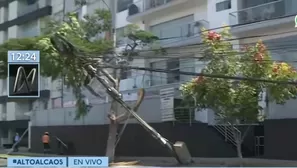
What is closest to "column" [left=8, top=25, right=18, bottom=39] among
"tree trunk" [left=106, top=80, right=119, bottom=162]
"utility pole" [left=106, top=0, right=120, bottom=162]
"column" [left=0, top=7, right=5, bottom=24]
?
"column" [left=0, top=7, right=5, bottom=24]

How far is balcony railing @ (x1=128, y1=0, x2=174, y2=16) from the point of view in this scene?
112 ft

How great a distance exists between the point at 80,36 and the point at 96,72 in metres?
2.42

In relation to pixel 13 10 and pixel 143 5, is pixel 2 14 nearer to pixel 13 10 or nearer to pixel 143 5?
pixel 13 10

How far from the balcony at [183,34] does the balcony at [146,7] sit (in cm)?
142

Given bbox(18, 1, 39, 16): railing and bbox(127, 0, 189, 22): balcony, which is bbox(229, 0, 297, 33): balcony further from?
bbox(18, 1, 39, 16): railing

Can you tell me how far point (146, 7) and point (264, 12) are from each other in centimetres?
1020

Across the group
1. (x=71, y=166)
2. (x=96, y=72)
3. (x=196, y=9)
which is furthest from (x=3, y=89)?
(x=71, y=166)

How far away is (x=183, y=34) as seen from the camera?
1239 inches

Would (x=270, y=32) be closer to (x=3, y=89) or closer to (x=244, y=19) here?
(x=244, y=19)

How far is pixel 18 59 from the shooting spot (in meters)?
19.6

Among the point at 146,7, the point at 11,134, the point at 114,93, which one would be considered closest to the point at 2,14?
the point at 11,134

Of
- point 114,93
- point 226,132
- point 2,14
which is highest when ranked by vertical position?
point 2,14
